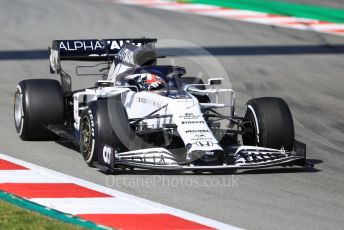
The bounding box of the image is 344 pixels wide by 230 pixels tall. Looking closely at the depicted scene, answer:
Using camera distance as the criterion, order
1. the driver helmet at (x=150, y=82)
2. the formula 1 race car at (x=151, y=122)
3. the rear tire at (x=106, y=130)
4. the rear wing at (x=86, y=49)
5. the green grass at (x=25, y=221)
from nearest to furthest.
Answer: the green grass at (x=25, y=221), the formula 1 race car at (x=151, y=122), the rear tire at (x=106, y=130), the driver helmet at (x=150, y=82), the rear wing at (x=86, y=49)

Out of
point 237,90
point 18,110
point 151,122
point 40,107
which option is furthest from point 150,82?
point 237,90

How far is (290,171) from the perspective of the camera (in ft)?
36.9

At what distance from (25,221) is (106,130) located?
250 cm

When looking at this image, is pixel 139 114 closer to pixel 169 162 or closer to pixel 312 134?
pixel 169 162

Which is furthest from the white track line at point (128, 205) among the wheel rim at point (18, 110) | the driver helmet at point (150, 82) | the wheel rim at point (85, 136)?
the wheel rim at point (18, 110)

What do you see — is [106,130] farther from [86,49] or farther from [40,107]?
[86,49]

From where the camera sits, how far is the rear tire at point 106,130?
427 inches

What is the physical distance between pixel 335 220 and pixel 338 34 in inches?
588

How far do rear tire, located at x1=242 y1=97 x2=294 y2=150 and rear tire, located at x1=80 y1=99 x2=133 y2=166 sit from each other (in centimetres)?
153

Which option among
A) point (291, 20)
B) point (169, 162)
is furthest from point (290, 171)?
point (291, 20)

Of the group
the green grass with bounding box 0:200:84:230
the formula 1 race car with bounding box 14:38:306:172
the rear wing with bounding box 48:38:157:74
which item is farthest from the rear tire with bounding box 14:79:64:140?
the green grass with bounding box 0:200:84:230

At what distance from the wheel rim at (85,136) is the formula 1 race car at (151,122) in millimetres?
11

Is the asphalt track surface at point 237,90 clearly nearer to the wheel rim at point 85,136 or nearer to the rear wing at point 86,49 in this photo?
the wheel rim at point 85,136

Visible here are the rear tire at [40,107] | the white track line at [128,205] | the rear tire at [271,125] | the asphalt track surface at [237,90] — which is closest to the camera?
the white track line at [128,205]
